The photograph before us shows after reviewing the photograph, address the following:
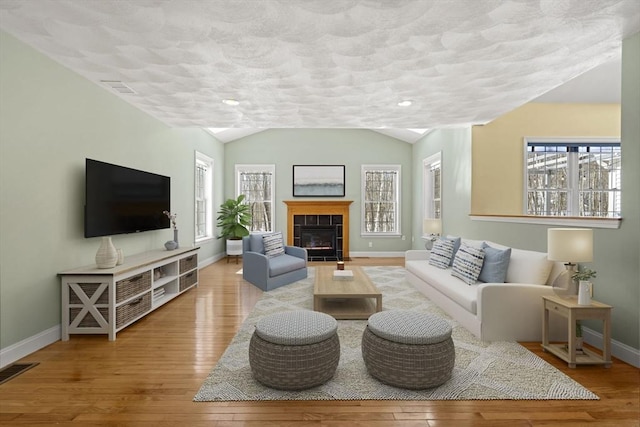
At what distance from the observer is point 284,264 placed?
16.1 feet

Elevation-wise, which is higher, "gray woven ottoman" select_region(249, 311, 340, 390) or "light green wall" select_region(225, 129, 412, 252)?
"light green wall" select_region(225, 129, 412, 252)

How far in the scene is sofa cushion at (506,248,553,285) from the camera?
306 centimetres

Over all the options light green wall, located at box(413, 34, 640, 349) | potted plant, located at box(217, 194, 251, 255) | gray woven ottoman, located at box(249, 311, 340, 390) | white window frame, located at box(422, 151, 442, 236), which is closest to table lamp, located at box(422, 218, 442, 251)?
white window frame, located at box(422, 151, 442, 236)

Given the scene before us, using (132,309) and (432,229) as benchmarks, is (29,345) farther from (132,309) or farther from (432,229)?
(432,229)

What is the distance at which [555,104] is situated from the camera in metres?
5.06

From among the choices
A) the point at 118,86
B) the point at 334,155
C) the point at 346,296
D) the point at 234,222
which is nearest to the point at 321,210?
the point at 334,155

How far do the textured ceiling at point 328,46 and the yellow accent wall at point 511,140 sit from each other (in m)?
1.15

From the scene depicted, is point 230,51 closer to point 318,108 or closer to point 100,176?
point 318,108

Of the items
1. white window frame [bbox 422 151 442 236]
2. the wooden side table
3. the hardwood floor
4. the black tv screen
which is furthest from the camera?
white window frame [bbox 422 151 442 236]

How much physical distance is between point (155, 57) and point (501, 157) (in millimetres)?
4922

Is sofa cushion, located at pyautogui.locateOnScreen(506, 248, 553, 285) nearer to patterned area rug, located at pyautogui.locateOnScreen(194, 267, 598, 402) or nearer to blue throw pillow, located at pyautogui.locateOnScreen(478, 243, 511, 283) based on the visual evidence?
blue throw pillow, located at pyautogui.locateOnScreen(478, 243, 511, 283)

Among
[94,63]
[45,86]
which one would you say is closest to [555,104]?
[94,63]

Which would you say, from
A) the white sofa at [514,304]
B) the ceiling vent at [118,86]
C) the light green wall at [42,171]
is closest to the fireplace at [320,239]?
the light green wall at [42,171]

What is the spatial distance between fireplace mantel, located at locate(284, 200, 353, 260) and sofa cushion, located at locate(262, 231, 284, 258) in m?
2.24
